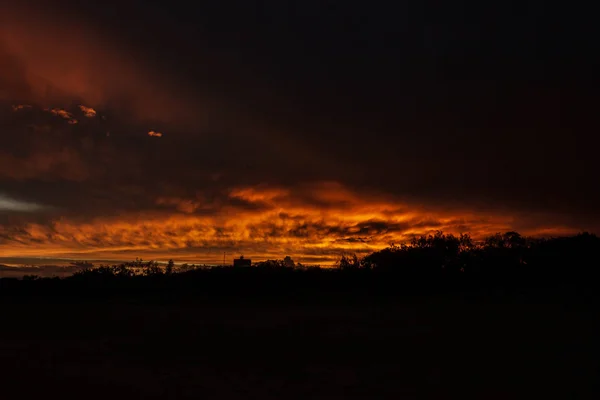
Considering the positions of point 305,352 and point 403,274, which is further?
point 403,274

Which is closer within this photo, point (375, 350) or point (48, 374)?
point (48, 374)

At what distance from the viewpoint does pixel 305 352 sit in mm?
15453

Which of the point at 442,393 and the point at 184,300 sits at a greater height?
the point at 184,300

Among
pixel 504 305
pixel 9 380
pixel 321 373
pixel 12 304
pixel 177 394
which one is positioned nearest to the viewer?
pixel 177 394

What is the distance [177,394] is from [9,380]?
4097mm

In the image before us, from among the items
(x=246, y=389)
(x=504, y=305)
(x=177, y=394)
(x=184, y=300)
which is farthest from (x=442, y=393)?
(x=184, y=300)

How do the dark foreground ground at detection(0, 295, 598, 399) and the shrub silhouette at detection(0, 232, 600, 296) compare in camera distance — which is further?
the shrub silhouette at detection(0, 232, 600, 296)

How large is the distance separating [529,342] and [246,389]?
31.7 ft

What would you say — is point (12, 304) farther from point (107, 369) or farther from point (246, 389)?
point (246, 389)

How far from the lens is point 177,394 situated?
11.1 meters

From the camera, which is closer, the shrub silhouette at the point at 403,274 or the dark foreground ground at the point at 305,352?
the dark foreground ground at the point at 305,352

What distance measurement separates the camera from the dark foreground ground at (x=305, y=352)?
1158 cm

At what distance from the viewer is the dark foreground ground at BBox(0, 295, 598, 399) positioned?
11.6m

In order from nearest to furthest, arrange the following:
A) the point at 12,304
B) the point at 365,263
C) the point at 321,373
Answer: the point at 321,373 < the point at 12,304 < the point at 365,263
